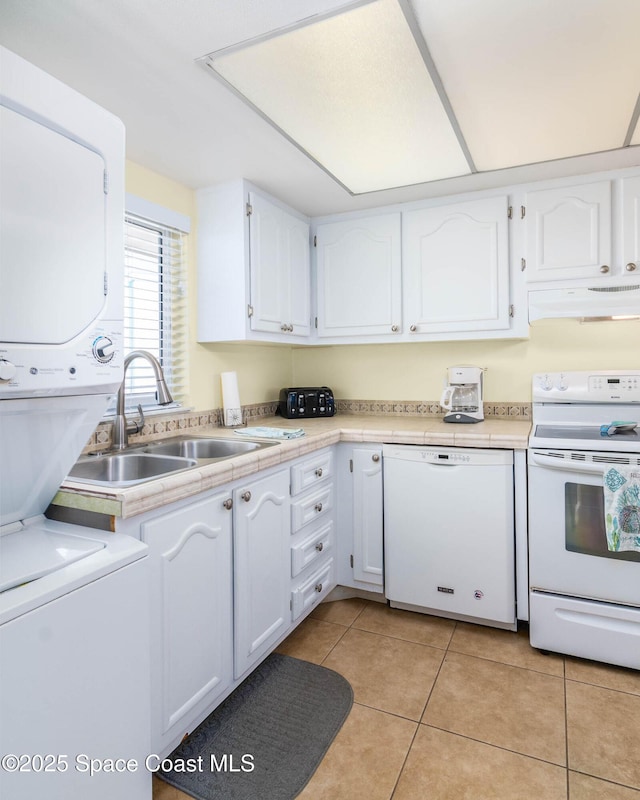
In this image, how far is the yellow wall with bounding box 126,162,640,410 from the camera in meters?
2.45

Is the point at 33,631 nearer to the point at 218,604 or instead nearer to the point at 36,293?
the point at 36,293

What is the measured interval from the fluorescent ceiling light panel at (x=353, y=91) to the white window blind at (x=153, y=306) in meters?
0.80

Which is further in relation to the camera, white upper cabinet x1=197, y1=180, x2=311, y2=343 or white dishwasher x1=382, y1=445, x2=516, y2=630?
white upper cabinet x1=197, y1=180, x2=311, y2=343

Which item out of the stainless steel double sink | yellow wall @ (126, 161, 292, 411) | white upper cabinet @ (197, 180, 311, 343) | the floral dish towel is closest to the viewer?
the stainless steel double sink

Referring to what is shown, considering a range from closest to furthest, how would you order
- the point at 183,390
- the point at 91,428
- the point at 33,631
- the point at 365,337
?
the point at 33,631, the point at 91,428, the point at 183,390, the point at 365,337

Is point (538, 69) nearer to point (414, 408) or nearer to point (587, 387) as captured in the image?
point (587, 387)

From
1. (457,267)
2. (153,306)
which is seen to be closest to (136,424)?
(153,306)

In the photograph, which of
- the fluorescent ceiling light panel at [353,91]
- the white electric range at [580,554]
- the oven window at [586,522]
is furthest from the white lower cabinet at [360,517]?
the fluorescent ceiling light panel at [353,91]

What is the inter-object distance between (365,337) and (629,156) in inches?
58.0

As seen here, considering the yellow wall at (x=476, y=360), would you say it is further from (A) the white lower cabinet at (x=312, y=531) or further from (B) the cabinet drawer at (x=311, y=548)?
(B) the cabinet drawer at (x=311, y=548)

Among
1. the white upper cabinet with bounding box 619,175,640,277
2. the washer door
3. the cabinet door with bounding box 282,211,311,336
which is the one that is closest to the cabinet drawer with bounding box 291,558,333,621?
the cabinet door with bounding box 282,211,311,336

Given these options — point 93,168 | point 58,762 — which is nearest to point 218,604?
point 58,762

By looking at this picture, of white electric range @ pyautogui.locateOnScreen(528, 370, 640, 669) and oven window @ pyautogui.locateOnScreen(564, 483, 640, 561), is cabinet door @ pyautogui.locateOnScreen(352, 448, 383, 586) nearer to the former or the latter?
white electric range @ pyautogui.locateOnScreen(528, 370, 640, 669)

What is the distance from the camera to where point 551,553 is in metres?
2.04
